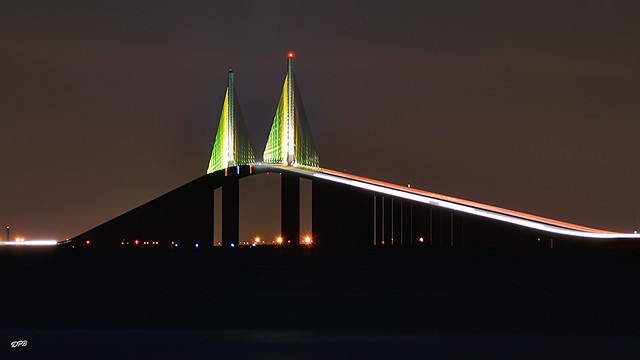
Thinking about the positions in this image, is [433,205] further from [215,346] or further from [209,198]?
[215,346]

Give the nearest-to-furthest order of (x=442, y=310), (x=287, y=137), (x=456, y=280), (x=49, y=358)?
1. (x=49, y=358)
2. (x=442, y=310)
3. (x=456, y=280)
4. (x=287, y=137)

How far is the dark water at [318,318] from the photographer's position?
42.2ft

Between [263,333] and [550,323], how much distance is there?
528 centimetres

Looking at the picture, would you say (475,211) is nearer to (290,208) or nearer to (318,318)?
(290,208)

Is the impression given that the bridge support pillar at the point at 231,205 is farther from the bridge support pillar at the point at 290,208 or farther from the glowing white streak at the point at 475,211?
the glowing white streak at the point at 475,211

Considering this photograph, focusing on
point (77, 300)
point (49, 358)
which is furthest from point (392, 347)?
point (77, 300)

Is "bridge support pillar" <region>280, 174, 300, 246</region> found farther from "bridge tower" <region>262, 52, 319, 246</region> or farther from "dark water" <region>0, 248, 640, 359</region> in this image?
"dark water" <region>0, 248, 640, 359</region>

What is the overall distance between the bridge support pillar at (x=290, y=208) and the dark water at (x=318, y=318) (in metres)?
28.8

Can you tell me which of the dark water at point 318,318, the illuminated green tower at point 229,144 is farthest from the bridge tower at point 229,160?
the dark water at point 318,318

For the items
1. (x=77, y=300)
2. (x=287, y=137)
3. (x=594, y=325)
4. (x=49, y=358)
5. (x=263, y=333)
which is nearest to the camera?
(x=49, y=358)

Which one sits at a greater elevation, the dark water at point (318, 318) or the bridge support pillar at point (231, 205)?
the bridge support pillar at point (231, 205)

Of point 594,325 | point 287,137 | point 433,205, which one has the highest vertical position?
point 287,137

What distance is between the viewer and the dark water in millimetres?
12867

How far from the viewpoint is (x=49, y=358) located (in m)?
11.8
